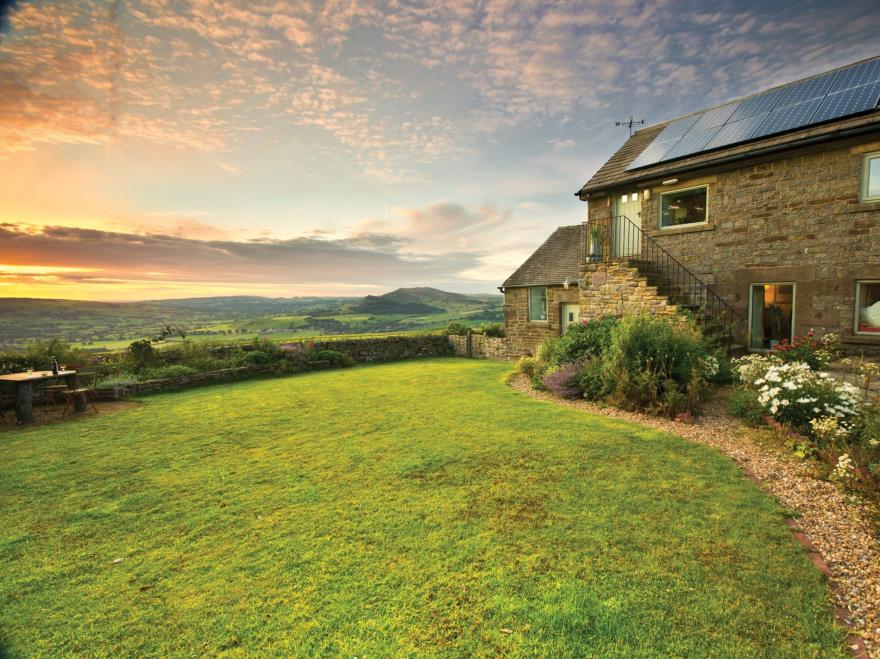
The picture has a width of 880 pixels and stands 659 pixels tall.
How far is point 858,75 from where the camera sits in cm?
953

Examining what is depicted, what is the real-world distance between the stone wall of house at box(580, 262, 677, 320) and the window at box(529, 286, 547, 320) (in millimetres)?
5478

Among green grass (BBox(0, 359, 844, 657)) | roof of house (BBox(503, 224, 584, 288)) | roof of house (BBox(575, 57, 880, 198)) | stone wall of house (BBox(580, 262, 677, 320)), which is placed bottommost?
green grass (BBox(0, 359, 844, 657))

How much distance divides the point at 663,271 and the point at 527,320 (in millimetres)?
7210

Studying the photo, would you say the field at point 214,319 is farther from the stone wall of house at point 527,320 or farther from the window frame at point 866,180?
the window frame at point 866,180

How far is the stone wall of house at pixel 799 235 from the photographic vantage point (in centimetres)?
857

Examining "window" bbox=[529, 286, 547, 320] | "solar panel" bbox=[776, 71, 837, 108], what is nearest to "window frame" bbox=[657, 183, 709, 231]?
"solar panel" bbox=[776, 71, 837, 108]

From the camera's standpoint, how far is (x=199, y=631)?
102 inches

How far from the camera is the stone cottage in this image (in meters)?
8.64

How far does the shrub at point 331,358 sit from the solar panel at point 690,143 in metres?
14.3

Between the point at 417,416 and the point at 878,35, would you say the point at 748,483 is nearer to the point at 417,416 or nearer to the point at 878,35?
the point at 417,416

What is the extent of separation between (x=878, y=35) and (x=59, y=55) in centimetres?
1891

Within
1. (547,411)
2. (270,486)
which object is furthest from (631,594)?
(547,411)

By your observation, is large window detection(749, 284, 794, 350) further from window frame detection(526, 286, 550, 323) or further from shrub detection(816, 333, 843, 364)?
window frame detection(526, 286, 550, 323)

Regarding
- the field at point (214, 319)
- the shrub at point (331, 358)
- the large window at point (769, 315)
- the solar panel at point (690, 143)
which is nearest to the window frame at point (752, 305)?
the large window at point (769, 315)
